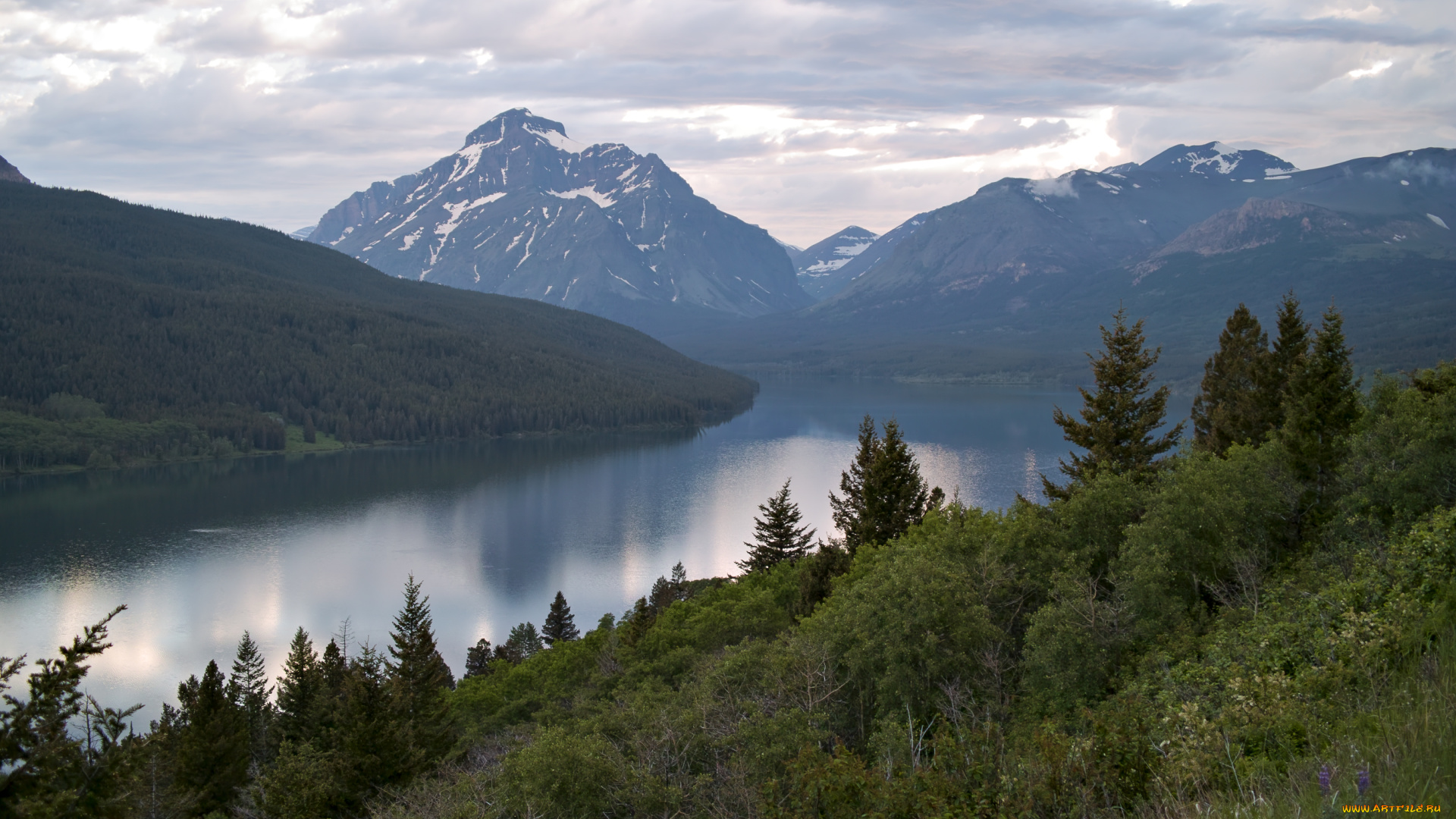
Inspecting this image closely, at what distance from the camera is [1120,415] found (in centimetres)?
3381

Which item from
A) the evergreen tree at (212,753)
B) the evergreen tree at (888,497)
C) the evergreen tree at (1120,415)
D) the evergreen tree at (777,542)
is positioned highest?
the evergreen tree at (1120,415)

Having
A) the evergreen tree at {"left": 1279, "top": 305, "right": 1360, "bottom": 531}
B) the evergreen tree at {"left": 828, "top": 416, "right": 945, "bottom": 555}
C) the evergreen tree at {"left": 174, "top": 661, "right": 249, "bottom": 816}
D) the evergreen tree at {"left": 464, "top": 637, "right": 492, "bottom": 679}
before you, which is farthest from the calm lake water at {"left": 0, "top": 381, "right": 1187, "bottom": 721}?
the evergreen tree at {"left": 1279, "top": 305, "right": 1360, "bottom": 531}

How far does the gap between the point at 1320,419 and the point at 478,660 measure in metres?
39.8

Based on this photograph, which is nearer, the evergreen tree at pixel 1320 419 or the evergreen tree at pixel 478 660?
the evergreen tree at pixel 1320 419

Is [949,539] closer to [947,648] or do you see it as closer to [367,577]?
[947,648]

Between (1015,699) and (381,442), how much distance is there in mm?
138285

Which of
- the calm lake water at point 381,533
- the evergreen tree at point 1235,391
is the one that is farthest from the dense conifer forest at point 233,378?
the evergreen tree at point 1235,391

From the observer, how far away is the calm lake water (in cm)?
5734

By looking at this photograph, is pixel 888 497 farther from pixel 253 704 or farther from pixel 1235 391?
pixel 253 704

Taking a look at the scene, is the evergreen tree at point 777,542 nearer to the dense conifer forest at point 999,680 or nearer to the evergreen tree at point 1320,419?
the dense conifer forest at point 999,680

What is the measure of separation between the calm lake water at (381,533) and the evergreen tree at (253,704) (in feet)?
18.1

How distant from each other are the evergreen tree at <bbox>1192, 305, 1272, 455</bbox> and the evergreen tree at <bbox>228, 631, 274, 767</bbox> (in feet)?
119

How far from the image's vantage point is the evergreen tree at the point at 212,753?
28.8 meters

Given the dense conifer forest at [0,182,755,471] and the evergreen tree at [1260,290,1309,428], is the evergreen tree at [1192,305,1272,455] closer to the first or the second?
the evergreen tree at [1260,290,1309,428]
